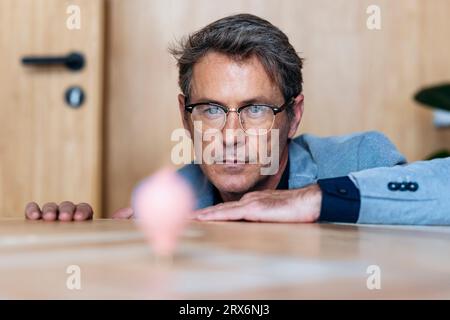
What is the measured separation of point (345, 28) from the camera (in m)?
2.27

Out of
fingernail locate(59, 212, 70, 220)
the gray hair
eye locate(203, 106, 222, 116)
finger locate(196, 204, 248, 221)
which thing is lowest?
fingernail locate(59, 212, 70, 220)

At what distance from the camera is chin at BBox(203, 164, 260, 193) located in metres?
1.29

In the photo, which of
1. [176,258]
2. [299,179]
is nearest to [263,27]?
[299,179]

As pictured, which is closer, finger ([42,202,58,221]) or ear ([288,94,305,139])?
finger ([42,202,58,221])

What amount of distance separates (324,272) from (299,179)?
94 cm

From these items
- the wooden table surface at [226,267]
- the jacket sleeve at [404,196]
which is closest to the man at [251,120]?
the jacket sleeve at [404,196]

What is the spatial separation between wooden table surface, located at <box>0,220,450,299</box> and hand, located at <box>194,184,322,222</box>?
281mm

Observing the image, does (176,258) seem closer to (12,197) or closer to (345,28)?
(12,197)

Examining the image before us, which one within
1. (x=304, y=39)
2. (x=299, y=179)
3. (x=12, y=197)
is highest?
(x=304, y=39)

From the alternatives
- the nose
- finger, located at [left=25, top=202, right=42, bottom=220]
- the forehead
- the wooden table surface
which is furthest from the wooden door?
the wooden table surface

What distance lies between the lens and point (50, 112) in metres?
2.09

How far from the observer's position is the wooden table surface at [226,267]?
275 mm

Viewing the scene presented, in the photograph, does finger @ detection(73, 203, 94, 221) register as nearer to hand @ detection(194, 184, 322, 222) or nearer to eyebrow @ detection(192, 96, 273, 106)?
hand @ detection(194, 184, 322, 222)

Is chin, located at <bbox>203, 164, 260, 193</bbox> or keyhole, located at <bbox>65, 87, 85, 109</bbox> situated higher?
keyhole, located at <bbox>65, 87, 85, 109</bbox>
